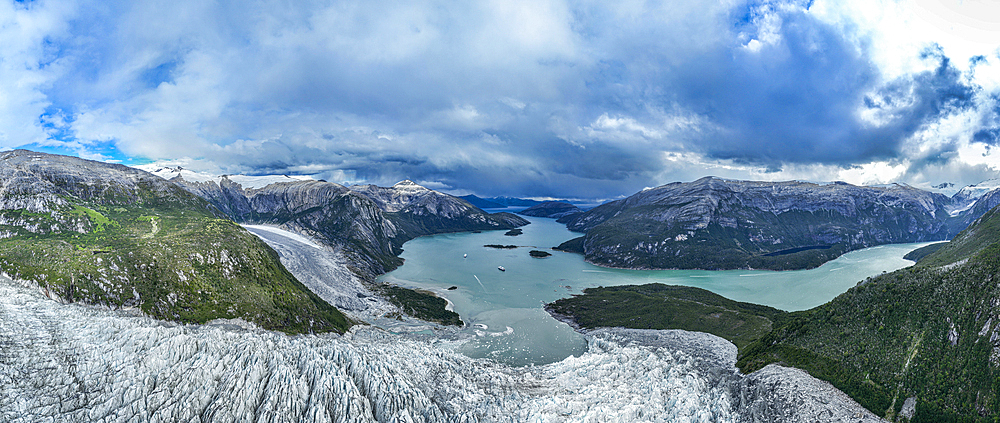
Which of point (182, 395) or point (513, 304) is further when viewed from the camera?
point (513, 304)

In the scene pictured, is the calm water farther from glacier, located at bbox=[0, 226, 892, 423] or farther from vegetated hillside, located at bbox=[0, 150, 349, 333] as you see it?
vegetated hillside, located at bbox=[0, 150, 349, 333]

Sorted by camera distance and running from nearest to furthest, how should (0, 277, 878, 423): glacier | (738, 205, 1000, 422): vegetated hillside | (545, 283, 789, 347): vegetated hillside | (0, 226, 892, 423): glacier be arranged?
(0, 277, 878, 423): glacier < (0, 226, 892, 423): glacier < (738, 205, 1000, 422): vegetated hillside < (545, 283, 789, 347): vegetated hillside

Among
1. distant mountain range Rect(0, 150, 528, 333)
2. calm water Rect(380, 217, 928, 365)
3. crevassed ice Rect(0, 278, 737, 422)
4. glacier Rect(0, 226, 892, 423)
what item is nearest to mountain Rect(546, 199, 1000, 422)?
glacier Rect(0, 226, 892, 423)

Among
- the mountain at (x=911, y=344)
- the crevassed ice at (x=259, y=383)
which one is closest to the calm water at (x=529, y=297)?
the crevassed ice at (x=259, y=383)

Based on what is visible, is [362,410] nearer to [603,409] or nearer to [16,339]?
[603,409]

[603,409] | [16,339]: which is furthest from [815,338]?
[16,339]

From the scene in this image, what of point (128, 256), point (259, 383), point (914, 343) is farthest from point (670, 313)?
point (128, 256)

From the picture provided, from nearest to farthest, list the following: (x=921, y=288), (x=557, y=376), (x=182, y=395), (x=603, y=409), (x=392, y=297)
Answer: (x=182, y=395)
(x=603, y=409)
(x=921, y=288)
(x=557, y=376)
(x=392, y=297)
